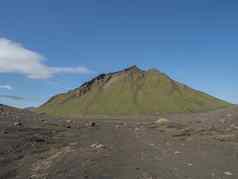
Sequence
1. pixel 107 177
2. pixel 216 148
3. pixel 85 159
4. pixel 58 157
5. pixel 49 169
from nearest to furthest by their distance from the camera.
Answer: pixel 107 177 < pixel 49 169 < pixel 85 159 < pixel 58 157 < pixel 216 148

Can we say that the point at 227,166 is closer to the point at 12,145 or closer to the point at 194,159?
the point at 194,159

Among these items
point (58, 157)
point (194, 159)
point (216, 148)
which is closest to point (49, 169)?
point (58, 157)

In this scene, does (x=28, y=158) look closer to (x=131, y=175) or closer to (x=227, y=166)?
(x=131, y=175)

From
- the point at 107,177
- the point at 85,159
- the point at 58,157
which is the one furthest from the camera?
the point at 58,157

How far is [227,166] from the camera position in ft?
60.7

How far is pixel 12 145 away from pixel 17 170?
359 inches

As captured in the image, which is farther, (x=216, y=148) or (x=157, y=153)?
(x=216, y=148)

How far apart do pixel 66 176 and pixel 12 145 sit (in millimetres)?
12585

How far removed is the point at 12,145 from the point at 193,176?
1770cm

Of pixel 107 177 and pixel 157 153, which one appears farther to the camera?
pixel 157 153

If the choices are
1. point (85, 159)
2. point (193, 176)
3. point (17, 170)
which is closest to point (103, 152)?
point (85, 159)

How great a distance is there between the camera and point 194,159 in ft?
68.2

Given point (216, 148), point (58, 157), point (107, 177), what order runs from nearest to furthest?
1. point (107, 177)
2. point (58, 157)
3. point (216, 148)

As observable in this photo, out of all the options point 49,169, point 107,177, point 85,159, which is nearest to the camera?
point 107,177
